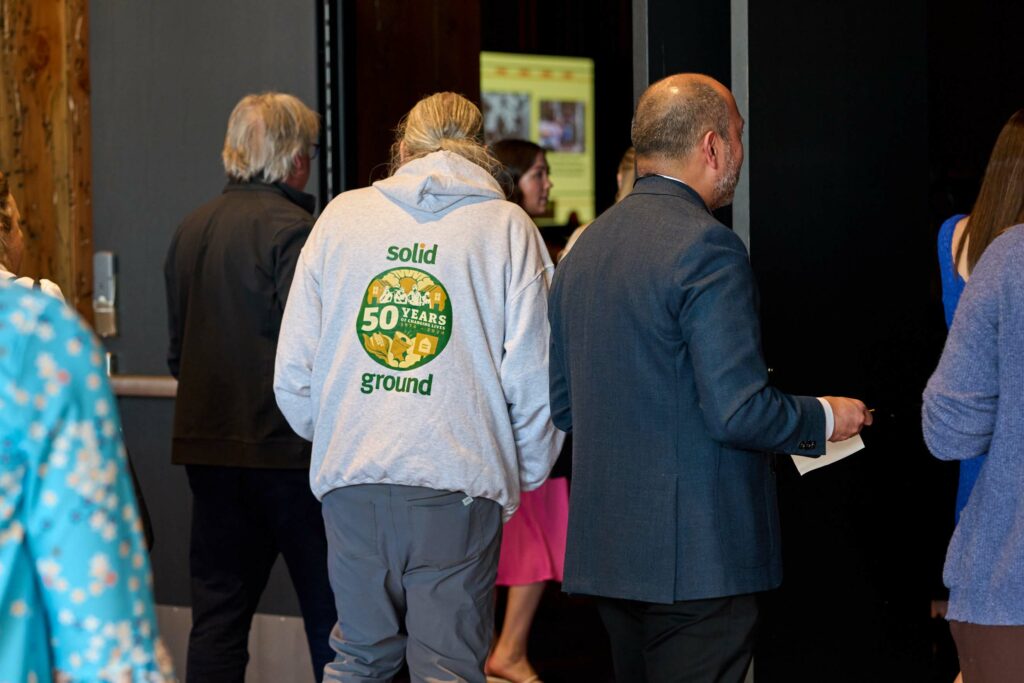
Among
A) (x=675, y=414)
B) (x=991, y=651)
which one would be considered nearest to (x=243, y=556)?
(x=675, y=414)

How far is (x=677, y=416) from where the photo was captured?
2.45 m

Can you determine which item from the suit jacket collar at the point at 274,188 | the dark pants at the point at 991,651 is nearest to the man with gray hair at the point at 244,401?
the suit jacket collar at the point at 274,188

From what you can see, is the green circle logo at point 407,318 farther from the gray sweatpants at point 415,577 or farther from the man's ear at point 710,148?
the man's ear at point 710,148

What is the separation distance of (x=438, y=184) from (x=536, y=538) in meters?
2.03

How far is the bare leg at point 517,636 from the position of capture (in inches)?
181

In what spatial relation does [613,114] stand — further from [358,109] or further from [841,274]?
[841,274]

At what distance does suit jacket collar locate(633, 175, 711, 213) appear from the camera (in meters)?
2.55

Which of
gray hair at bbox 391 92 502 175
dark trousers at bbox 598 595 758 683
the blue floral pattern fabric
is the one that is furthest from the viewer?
gray hair at bbox 391 92 502 175

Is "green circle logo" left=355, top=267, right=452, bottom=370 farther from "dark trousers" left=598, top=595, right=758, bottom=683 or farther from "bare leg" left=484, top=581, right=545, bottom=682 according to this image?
"bare leg" left=484, top=581, right=545, bottom=682

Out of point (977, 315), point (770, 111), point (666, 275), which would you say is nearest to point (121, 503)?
point (666, 275)

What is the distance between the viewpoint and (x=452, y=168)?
9.65ft

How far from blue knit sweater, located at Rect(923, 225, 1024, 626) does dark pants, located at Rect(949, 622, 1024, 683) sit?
0.07 ft

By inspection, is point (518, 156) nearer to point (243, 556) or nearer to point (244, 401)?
point (244, 401)

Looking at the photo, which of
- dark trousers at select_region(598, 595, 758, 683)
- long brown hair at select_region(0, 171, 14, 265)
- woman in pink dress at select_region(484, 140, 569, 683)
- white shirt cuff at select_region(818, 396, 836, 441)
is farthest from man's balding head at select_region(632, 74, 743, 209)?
→ woman in pink dress at select_region(484, 140, 569, 683)
